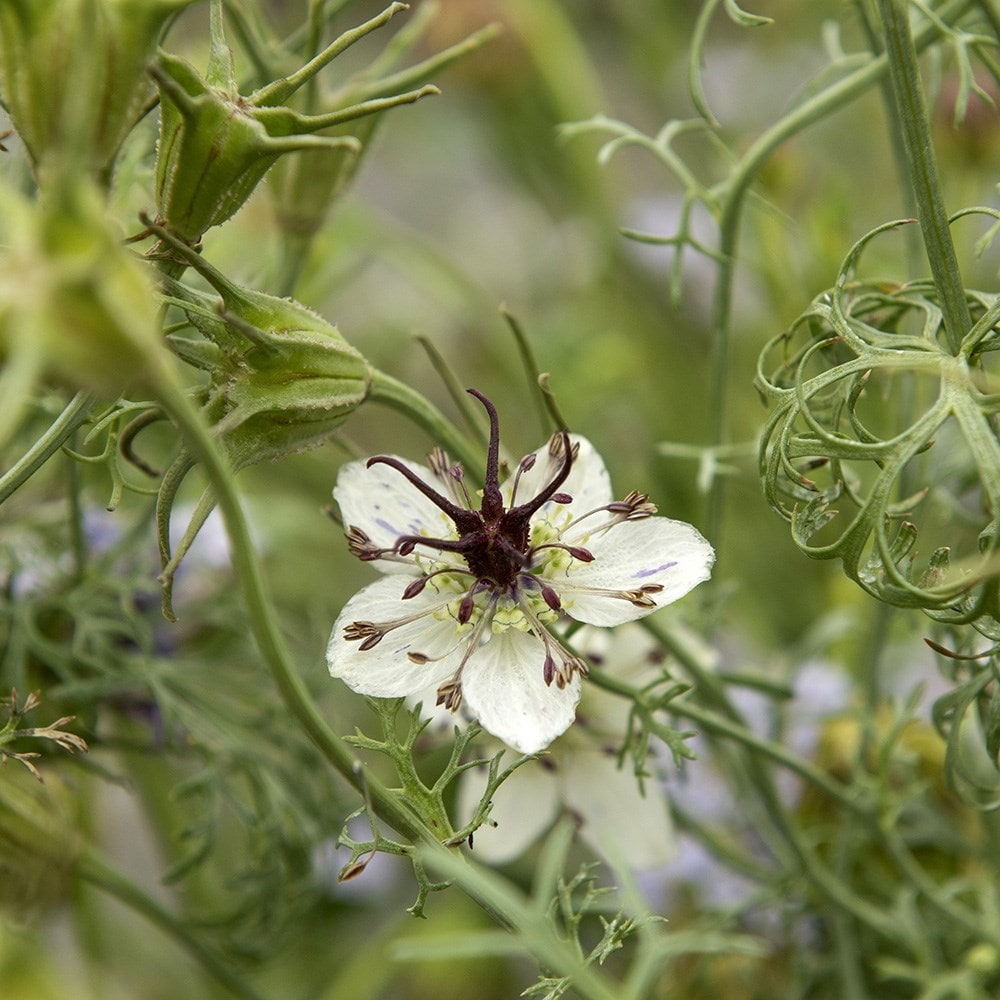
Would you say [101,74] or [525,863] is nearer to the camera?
[101,74]

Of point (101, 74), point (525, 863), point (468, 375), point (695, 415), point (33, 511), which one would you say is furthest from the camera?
point (468, 375)

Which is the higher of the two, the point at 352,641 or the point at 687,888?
the point at 352,641

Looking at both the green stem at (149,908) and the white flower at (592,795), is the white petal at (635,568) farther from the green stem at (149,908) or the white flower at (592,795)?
the green stem at (149,908)

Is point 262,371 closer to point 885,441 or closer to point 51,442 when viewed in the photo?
point 51,442

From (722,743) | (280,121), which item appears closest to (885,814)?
(722,743)

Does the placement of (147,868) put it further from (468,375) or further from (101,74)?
(101,74)

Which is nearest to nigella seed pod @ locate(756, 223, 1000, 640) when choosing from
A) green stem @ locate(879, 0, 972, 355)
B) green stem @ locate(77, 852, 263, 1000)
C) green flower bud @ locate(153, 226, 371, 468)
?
green stem @ locate(879, 0, 972, 355)

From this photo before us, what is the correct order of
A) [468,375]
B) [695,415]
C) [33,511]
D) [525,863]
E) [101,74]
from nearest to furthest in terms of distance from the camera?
[101,74]
[33,511]
[525,863]
[695,415]
[468,375]

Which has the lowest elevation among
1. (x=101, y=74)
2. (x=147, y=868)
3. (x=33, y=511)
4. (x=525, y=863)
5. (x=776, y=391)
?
(x=147, y=868)
